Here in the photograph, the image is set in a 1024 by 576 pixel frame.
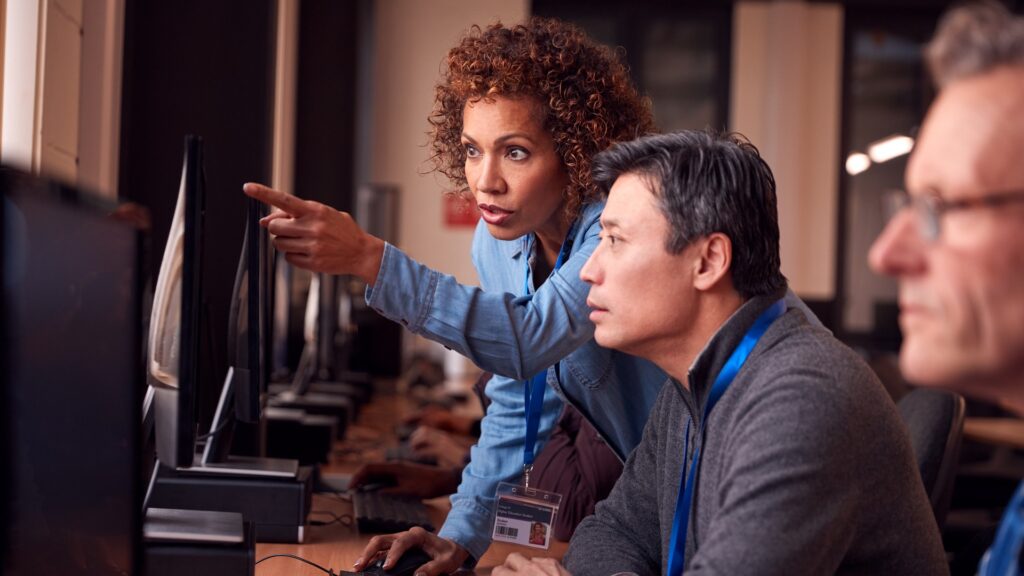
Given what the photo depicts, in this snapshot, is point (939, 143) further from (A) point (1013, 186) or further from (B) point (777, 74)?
(B) point (777, 74)

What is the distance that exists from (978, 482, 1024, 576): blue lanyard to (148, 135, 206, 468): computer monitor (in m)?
0.84

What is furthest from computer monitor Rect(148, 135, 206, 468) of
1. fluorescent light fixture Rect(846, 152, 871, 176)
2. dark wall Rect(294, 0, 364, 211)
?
fluorescent light fixture Rect(846, 152, 871, 176)

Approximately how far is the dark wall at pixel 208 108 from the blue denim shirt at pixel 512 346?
0.68 meters

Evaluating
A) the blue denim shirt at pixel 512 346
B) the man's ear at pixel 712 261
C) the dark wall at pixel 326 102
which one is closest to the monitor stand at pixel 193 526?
the blue denim shirt at pixel 512 346

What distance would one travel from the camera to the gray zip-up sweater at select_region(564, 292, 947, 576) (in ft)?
4.17

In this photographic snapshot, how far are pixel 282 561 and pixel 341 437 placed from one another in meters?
1.89

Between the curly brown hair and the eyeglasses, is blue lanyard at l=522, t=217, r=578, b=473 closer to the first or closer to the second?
the curly brown hair

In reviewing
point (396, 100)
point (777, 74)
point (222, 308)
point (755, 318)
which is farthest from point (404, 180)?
point (755, 318)

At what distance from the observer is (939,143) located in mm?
1003

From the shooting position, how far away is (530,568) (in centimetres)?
167

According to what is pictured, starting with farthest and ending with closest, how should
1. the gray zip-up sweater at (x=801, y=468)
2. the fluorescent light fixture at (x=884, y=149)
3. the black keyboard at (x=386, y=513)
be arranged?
the fluorescent light fixture at (x=884, y=149) → the black keyboard at (x=386, y=513) → the gray zip-up sweater at (x=801, y=468)

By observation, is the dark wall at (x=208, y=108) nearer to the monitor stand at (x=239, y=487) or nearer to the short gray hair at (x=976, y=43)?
the monitor stand at (x=239, y=487)

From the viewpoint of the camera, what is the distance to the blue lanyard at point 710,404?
58.9 inches

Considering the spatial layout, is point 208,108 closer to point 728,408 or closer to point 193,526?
point 193,526
